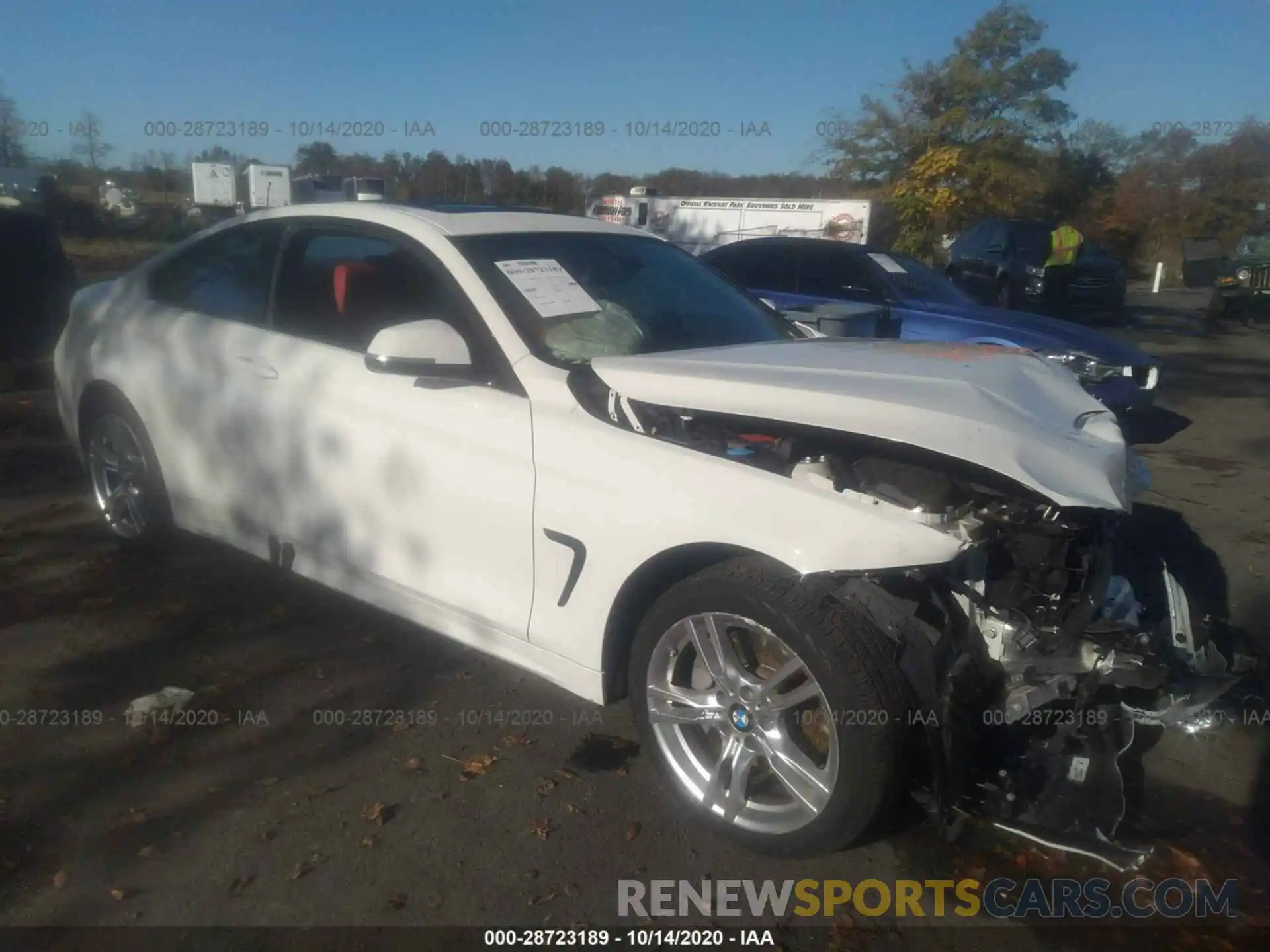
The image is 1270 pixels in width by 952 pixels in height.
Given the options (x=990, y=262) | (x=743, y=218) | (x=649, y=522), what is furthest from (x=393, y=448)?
(x=743, y=218)

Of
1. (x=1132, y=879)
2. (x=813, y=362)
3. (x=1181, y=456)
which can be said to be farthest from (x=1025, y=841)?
(x=1181, y=456)

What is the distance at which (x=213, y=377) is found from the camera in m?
4.08

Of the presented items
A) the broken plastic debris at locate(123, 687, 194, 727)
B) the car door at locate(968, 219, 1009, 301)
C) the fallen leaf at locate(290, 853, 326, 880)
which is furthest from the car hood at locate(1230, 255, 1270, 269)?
the fallen leaf at locate(290, 853, 326, 880)

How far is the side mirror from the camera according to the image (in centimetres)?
309

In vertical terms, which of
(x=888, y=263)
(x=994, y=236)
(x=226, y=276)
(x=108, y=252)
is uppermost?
(x=994, y=236)

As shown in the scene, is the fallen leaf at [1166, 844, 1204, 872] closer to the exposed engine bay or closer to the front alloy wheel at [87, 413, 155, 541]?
the exposed engine bay

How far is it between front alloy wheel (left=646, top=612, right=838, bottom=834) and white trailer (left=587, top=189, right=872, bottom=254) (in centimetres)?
1638

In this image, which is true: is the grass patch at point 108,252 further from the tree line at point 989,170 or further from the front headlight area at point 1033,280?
the front headlight area at point 1033,280

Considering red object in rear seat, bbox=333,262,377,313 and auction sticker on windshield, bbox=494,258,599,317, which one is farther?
red object in rear seat, bbox=333,262,377,313

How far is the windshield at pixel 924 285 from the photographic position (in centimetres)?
856

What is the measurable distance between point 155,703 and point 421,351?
5.42 feet

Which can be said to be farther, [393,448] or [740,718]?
[393,448]

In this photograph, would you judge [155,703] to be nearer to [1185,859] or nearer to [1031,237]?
[1185,859]

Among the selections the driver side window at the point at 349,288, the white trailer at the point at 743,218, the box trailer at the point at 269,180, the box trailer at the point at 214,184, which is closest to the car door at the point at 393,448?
the driver side window at the point at 349,288
